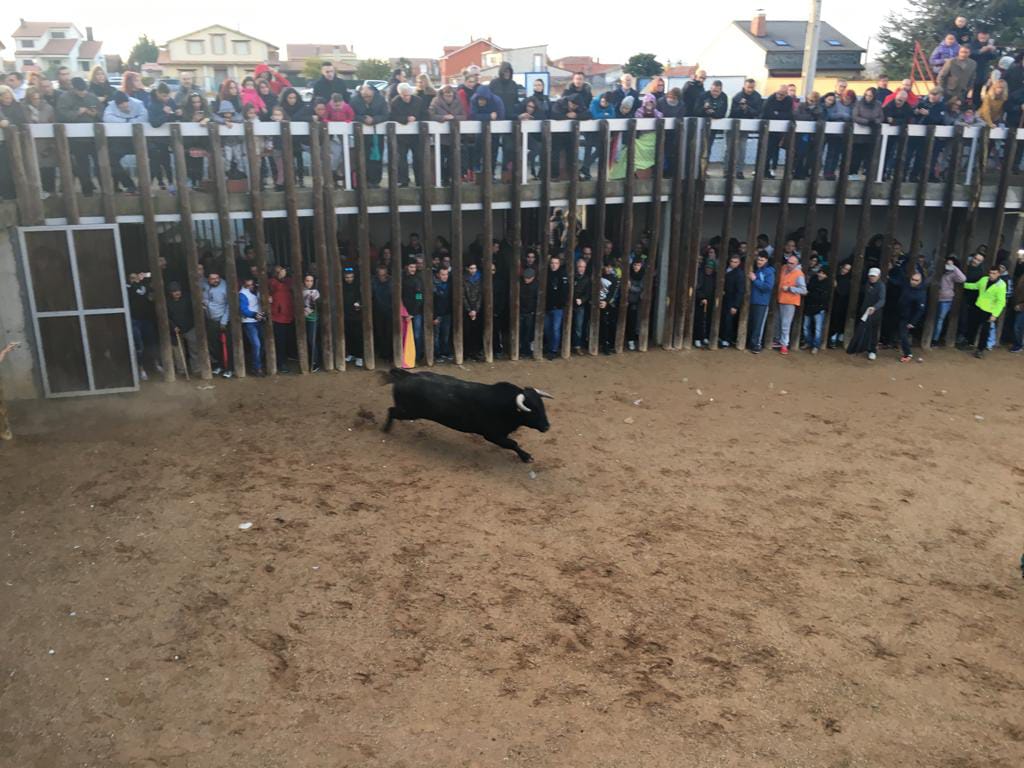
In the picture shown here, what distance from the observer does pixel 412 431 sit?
37.2 ft

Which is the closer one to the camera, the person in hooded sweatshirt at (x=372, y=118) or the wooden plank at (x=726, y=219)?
the person in hooded sweatshirt at (x=372, y=118)

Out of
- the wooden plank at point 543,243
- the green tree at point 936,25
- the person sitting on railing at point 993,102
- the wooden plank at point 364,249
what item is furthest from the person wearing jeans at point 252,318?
the green tree at point 936,25

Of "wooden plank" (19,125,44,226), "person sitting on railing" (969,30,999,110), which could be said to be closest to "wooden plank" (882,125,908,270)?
"person sitting on railing" (969,30,999,110)

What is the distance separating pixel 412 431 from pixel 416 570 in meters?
3.52

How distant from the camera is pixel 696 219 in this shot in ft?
48.0

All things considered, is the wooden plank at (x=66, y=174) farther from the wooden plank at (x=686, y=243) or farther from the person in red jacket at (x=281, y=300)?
the wooden plank at (x=686, y=243)

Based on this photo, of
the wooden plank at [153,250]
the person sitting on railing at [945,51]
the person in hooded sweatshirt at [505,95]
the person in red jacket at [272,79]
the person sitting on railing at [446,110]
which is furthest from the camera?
the person sitting on railing at [945,51]

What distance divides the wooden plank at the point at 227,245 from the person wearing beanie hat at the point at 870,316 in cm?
1020

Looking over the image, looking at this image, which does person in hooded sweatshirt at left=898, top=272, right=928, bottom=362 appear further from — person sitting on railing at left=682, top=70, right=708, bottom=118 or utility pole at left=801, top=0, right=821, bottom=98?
utility pole at left=801, top=0, right=821, bottom=98

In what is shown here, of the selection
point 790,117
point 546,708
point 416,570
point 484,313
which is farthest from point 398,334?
point 546,708

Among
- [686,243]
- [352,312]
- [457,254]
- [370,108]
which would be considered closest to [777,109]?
[686,243]

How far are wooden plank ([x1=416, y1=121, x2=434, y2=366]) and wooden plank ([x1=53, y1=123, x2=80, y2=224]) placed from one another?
4.82m

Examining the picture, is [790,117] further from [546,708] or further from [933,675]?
[546,708]

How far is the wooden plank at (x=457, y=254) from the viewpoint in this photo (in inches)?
519
